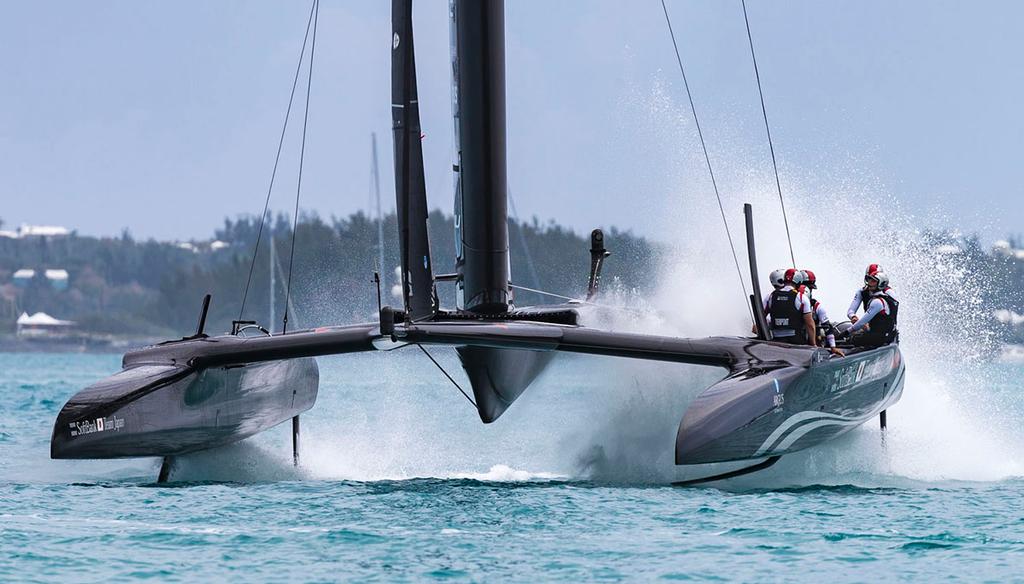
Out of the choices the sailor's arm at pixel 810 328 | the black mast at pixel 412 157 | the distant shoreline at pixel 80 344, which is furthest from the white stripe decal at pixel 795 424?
the distant shoreline at pixel 80 344

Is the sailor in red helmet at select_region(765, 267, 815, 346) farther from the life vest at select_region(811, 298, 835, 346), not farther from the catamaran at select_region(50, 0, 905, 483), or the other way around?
the catamaran at select_region(50, 0, 905, 483)

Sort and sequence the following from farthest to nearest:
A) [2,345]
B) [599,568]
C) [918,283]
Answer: [2,345], [918,283], [599,568]

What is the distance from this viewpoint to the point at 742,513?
20.0 feet

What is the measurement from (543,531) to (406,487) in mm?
1568

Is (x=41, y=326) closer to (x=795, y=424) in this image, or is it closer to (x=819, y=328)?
(x=819, y=328)

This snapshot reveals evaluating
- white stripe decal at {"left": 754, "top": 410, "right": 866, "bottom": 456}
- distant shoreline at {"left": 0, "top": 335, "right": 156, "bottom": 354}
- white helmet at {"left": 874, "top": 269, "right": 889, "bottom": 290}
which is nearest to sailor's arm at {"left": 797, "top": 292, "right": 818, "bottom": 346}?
white stripe decal at {"left": 754, "top": 410, "right": 866, "bottom": 456}

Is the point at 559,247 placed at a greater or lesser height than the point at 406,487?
greater

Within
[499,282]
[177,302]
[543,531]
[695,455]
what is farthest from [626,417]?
[177,302]

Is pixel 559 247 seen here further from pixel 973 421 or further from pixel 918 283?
pixel 973 421

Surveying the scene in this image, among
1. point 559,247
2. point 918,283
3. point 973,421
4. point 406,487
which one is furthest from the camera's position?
point 559,247

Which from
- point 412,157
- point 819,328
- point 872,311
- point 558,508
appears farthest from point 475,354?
point 872,311

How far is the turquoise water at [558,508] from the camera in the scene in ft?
16.4

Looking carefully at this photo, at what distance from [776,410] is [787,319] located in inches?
49.9

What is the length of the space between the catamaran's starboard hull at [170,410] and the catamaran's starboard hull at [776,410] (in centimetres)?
277
